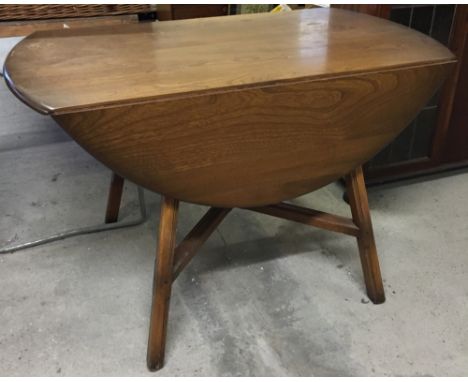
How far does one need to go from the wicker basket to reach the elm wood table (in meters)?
0.49

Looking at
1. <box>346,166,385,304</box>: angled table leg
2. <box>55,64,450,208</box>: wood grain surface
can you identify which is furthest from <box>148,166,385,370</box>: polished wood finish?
<box>55,64,450,208</box>: wood grain surface

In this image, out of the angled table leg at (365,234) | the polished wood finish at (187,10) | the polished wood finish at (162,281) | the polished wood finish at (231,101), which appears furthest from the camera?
the polished wood finish at (187,10)

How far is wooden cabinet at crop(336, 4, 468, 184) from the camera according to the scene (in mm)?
1584

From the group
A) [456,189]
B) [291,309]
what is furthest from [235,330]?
[456,189]

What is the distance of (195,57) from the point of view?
108 centimetres

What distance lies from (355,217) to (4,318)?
95 centimetres

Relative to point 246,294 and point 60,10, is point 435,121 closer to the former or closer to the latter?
point 246,294

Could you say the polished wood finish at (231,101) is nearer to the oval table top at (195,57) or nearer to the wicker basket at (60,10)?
the oval table top at (195,57)

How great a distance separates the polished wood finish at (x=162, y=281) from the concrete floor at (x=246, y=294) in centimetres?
5

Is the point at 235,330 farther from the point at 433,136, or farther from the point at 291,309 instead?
the point at 433,136

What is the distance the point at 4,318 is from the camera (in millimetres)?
1267

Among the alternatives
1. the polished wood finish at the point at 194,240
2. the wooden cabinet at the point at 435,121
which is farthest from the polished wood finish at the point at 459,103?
the polished wood finish at the point at 194,240

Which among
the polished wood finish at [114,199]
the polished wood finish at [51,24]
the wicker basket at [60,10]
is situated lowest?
the polished wood finish at [114,199]

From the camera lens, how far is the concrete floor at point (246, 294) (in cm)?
115
